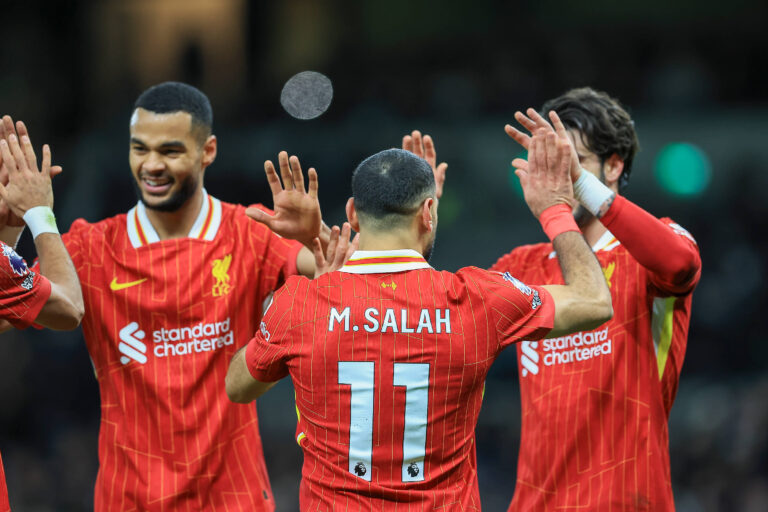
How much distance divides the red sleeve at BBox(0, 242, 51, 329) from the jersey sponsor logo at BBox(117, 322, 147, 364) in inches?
21.6

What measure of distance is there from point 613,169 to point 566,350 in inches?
34.8

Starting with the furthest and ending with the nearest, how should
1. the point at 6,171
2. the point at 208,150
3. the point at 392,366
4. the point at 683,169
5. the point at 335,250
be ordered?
the point at 683,169 → the point at 208,150 → the point at 6,171 → the point at 335,250 → the point at 392,366

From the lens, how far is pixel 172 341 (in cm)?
377

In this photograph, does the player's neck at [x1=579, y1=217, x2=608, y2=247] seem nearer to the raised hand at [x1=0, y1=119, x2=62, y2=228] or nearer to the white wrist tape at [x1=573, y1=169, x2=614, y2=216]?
the white wrist tape at [x1=573, y1=169, x2=614, y2=216]

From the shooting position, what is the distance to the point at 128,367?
377cm

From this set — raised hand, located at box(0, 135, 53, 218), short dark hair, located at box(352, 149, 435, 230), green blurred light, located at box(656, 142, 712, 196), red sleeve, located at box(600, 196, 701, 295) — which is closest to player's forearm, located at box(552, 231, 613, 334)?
red sleeve, located at box(600, 196, 701, 295)

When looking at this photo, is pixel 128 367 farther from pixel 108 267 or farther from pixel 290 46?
pixel 290 46

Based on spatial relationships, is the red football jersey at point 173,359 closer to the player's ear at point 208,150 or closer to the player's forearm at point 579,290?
the player's ear at point 208,150

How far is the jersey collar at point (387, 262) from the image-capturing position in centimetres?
285

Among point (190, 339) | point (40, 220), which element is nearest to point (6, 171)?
point (40, 220)

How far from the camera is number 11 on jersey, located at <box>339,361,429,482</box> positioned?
2766 millimetres

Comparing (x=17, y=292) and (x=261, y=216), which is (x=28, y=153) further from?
(x=261, y=216)

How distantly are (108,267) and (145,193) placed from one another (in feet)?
1.17

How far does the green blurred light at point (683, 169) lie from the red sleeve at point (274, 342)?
7901 mm
